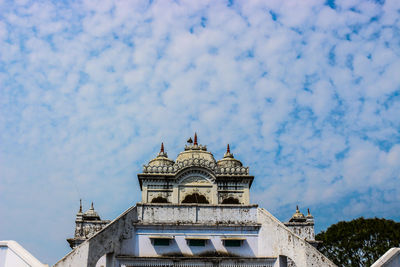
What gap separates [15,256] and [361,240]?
2788 centimetres

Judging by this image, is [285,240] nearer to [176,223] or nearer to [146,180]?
[176,223]

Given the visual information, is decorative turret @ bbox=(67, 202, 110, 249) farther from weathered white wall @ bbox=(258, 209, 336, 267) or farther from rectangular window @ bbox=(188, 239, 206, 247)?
weathered white wall @ bbox=(258, 209, 336, 267)

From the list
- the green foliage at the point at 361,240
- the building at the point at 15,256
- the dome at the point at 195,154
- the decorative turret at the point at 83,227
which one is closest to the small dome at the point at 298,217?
the green foliage at the point at 361,240

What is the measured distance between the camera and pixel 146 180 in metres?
32.2

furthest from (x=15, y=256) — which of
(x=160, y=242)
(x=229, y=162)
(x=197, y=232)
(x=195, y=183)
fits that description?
(x=229, y=162)

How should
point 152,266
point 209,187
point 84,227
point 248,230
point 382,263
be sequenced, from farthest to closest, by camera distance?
point 209,187, point 84,227, point 248,230, point 152,266, point 382,263

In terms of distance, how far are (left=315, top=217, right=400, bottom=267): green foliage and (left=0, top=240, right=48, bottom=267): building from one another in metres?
26.7

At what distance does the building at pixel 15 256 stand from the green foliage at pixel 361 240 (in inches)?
1051

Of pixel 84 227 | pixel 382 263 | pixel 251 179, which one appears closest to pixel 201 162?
pixel 251 179

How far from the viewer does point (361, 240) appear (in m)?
34.0

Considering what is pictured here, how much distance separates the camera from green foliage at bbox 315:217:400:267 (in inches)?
1293

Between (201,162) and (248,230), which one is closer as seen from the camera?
(248,230)

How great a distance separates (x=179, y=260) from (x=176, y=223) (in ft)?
4.80

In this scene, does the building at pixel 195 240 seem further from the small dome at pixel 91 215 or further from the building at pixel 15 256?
the small dome at pixel 91 215
